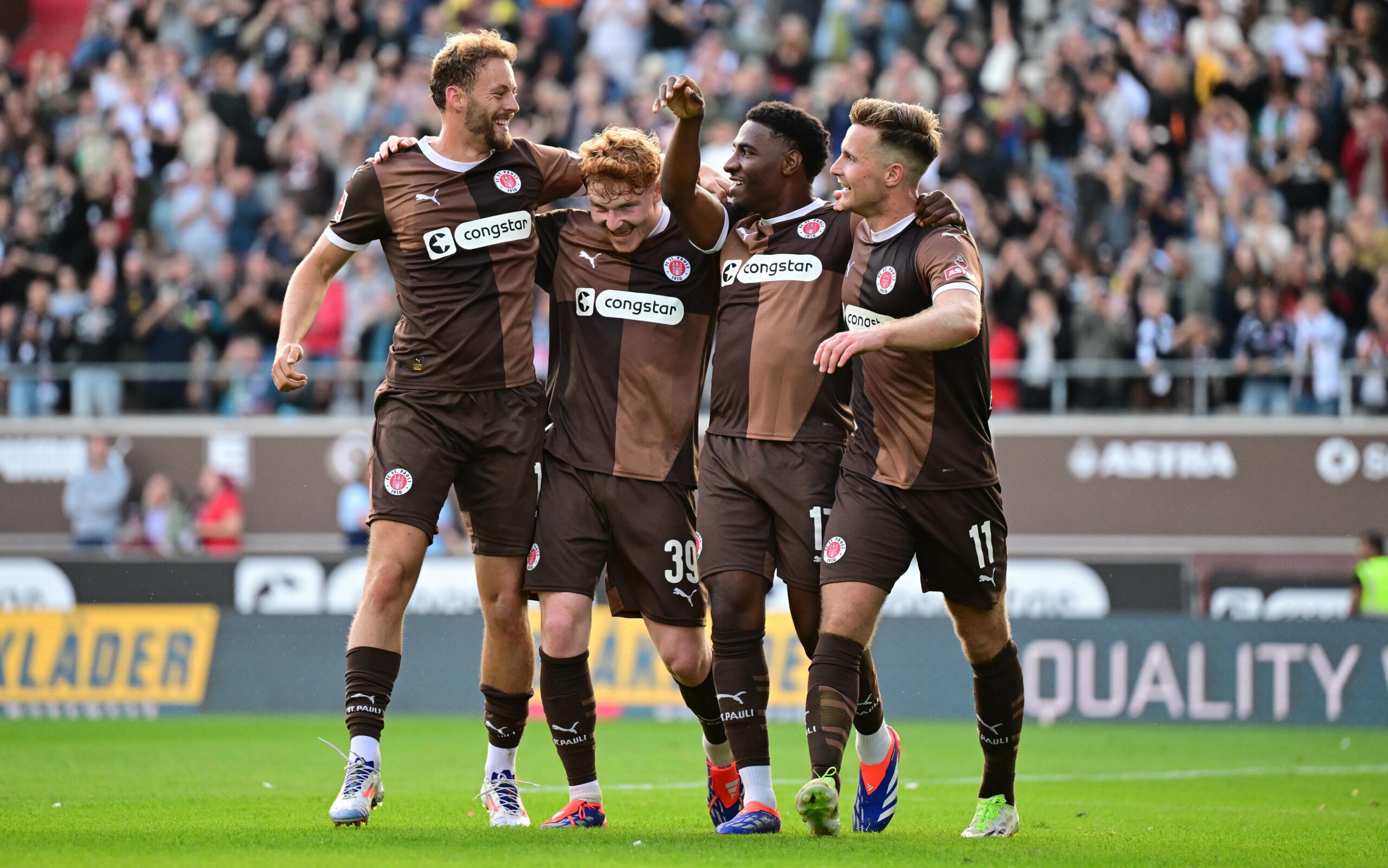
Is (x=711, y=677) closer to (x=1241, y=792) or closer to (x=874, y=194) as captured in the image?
(x=874, y=194)

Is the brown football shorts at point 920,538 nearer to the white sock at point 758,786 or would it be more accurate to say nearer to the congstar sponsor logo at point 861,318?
the congstar sponsor logo at point 861,318

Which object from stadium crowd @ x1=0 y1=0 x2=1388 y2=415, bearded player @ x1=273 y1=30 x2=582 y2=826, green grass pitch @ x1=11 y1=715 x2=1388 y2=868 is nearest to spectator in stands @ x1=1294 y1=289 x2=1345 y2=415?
stadium crowd @ x1=0 y1=0 x2=1388 y2=415

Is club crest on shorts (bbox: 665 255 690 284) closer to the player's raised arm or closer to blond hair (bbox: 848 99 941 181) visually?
the player's raised arm

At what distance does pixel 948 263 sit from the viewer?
641 cm

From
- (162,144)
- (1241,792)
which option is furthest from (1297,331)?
(162,144)

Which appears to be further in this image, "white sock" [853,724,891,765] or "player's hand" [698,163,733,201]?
"player's hand" [698,163,733,201]

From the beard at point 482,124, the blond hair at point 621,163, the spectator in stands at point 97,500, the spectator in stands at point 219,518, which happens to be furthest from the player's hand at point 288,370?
the spectator in stands at point 97,500

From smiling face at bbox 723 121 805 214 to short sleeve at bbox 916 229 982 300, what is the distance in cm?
80

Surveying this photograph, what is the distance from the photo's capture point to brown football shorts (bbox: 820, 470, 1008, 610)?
21.6ft

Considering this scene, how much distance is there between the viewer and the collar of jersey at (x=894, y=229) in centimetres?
675

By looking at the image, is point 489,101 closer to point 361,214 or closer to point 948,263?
point 361,214

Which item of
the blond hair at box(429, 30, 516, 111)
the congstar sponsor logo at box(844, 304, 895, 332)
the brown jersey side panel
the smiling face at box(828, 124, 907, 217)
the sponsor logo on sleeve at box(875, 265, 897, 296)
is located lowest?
the brown jersey side panel

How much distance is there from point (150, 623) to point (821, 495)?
1000 cm

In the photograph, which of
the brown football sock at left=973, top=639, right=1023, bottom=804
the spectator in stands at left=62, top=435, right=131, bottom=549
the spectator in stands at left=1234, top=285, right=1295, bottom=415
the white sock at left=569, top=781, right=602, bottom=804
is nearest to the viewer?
the brown football sock at left=973, top=639, right=1023, bottom=804
